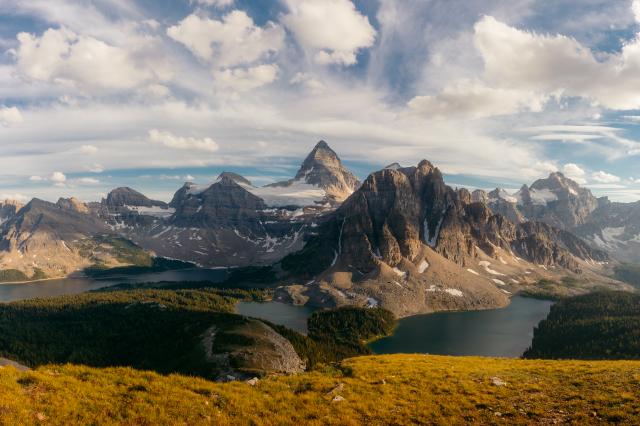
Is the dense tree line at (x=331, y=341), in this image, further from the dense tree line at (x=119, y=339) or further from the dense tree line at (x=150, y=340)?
the dense tree line at (x=119, y=339)

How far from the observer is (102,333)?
175 metres

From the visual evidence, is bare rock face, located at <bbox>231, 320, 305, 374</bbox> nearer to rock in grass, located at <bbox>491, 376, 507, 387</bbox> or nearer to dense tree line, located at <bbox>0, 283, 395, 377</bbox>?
dense tree line, located at <bbox>0, 283, 395, 377</bbox>

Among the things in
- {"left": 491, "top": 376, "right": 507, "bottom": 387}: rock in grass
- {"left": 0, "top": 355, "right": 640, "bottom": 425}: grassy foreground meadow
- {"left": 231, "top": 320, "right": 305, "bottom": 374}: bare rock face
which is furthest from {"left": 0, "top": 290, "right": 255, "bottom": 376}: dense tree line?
{"left": 491, "top": 376, "right": 507, "bottom": 387}: rock in grass

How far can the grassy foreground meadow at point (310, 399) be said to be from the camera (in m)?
20.0

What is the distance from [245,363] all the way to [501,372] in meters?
67.2

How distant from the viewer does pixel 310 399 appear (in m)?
25.5

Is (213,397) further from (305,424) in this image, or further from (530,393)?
(530,393)

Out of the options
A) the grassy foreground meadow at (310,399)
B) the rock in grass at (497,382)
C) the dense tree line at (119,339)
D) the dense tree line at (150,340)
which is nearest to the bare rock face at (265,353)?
the dense tree line at (150,340)

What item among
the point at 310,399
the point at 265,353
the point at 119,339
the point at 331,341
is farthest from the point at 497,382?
the point at 119,339

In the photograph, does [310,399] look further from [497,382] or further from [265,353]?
[265,353]

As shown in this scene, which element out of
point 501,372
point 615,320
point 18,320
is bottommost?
point 18,320

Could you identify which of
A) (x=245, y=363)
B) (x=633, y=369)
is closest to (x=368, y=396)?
(x=633, y=369)

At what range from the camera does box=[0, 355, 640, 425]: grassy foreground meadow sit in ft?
65.6

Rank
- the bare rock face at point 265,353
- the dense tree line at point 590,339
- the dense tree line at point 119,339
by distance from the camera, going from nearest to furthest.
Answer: the bare rock face at point 265,353
the dense tree line at point 119,339
the dense tree line at point 590,339
